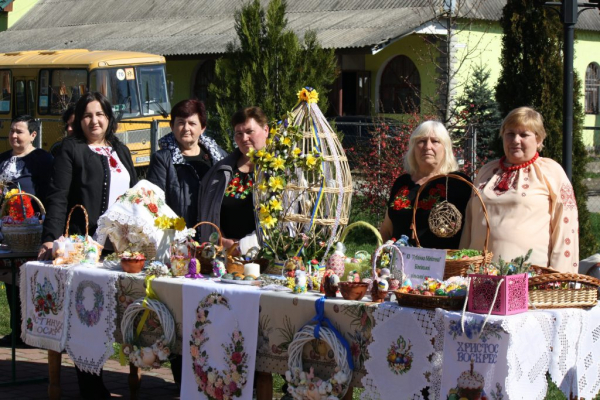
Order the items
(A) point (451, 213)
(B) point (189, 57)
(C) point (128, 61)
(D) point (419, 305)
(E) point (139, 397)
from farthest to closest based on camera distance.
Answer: (B) point (189, 57)
(C) point (128, 61)
(E) point (139, 397)
(A) point (451, 213)
(D) point (419, 305)

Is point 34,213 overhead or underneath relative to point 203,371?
overhead

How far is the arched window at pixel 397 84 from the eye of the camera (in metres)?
22.0

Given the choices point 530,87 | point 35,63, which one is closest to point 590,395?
point 530,87

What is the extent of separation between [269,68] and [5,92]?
281 inches

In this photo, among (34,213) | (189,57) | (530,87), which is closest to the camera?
(34,213)

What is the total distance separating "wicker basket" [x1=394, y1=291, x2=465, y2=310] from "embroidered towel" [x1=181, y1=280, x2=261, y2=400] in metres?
0.75

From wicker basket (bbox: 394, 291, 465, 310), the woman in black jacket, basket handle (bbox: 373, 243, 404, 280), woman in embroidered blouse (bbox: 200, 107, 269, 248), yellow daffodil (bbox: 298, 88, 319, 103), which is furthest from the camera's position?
the woman in black jacket

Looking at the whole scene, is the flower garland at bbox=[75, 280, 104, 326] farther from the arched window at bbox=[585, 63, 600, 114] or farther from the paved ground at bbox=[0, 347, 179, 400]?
the arched window at bbox=[585, 63, 600, 114]

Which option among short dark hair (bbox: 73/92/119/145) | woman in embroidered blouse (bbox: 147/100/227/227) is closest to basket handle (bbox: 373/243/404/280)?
woman in embroidered blouse (bbox: 147/100/227/227)

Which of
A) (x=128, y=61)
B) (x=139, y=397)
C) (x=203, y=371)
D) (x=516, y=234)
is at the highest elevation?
(x=128, y=61)

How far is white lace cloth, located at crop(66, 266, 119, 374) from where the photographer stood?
4848mm

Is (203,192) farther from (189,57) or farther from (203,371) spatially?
(189,57)

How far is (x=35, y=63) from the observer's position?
61.3 ft

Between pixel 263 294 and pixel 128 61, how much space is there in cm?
1443
